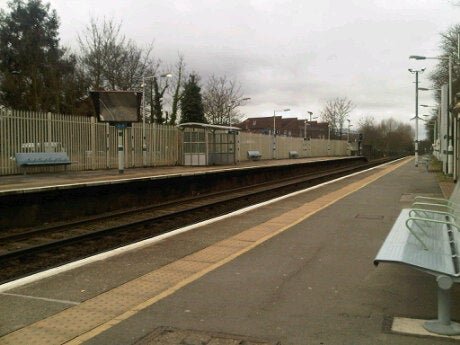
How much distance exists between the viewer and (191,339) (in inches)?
161

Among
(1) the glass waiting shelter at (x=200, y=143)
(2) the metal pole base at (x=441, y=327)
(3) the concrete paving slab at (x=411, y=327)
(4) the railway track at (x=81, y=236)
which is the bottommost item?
(4) the railway track at (x=81, y=236)

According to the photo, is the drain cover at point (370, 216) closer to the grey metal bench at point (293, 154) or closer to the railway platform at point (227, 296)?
the railway platform at point (227, 296)

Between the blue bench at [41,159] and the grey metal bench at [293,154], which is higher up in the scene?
the blue bench at [41,159]

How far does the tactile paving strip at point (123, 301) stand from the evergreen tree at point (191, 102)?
50.7 meters

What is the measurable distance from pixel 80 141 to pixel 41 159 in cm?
334

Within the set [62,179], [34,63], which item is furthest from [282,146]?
[62,179]

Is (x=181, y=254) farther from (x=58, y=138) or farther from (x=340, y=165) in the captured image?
(x=340, y=165)

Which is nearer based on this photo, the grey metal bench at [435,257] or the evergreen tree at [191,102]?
the grey metal bench at [435,257]

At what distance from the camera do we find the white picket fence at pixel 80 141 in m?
19.0

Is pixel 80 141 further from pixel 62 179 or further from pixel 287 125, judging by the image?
pixel 287 125

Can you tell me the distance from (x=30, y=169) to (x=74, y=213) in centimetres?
719

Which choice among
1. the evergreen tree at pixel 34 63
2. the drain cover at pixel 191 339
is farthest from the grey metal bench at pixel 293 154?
the drain cover at pixel 191 339

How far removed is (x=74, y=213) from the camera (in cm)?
1339

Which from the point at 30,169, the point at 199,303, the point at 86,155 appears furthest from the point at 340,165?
the point at 199,303
